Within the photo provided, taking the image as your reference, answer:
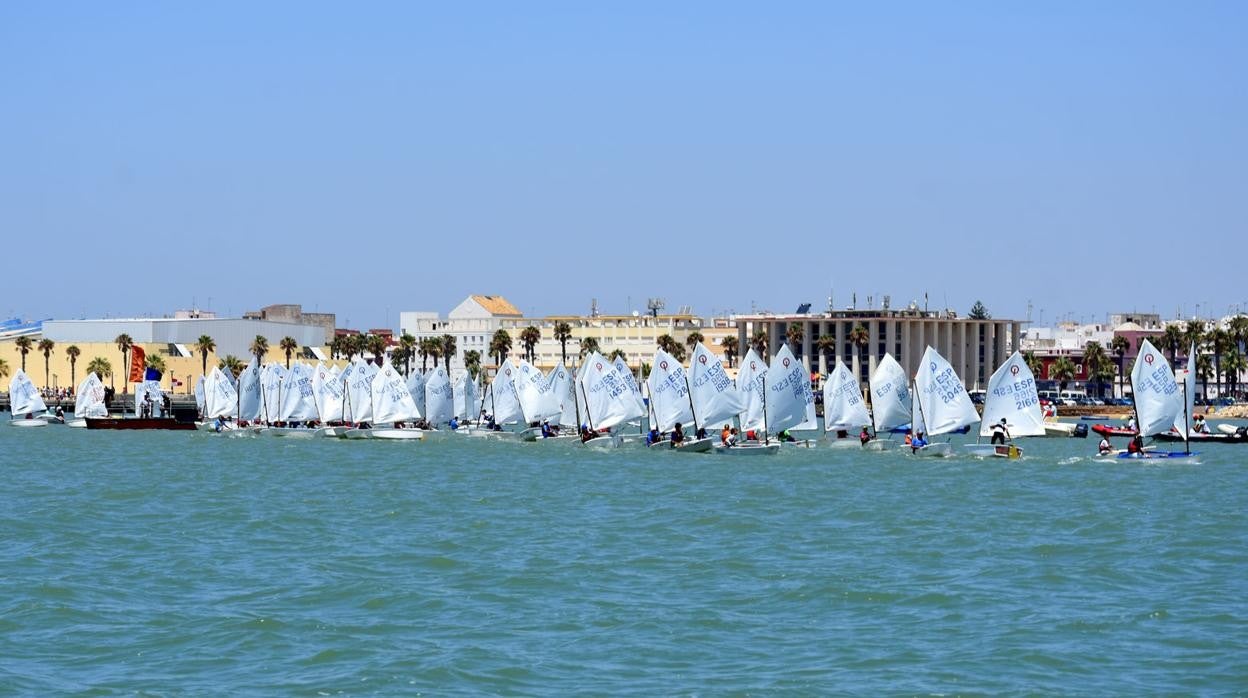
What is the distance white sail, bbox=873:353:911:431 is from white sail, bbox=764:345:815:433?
3.21 meters

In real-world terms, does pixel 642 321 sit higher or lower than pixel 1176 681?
higher

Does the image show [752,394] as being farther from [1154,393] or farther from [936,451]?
[1154,393]

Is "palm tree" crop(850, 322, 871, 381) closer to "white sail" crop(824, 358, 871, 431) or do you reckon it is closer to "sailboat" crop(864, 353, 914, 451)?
"white sail" crop(824, 358, 871, 431)

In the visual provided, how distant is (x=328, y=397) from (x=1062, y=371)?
106 m

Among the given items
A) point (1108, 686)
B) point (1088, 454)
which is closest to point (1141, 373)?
point (1088, 454)

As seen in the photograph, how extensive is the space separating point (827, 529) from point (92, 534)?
57.4 ft

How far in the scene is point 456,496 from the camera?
53844mm

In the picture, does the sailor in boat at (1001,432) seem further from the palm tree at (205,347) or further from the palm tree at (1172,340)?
the palm tree at (205,347)

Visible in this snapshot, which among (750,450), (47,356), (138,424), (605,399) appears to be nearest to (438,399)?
(605,399)

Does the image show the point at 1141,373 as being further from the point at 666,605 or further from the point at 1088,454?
the point at 666,605

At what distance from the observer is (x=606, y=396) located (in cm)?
8081

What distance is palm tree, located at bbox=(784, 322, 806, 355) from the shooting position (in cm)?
17762

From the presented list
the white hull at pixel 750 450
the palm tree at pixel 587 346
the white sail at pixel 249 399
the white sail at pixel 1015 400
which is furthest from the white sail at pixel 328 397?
the palm tree at pixel 587 346

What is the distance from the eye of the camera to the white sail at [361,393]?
96.5 m
